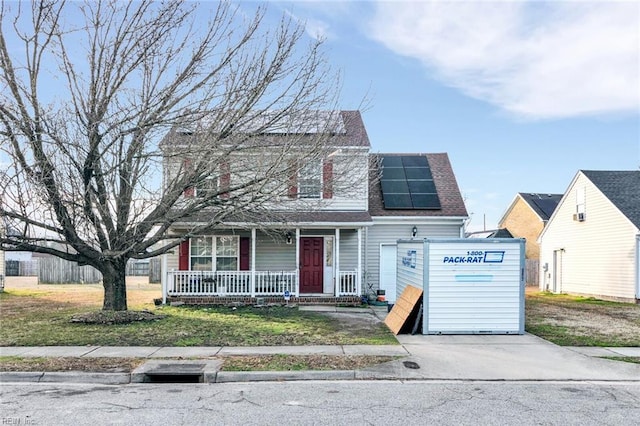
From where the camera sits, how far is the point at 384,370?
25.0 feet

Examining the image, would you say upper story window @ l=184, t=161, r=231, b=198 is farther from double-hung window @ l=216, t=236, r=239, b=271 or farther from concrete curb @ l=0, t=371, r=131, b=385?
concrete curb @ l=0, t=371, r=131, b=385

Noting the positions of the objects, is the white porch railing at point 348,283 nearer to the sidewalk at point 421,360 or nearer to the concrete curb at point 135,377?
the sidewalk at point 421,360

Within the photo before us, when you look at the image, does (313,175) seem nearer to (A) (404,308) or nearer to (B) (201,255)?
(A) (404,308)

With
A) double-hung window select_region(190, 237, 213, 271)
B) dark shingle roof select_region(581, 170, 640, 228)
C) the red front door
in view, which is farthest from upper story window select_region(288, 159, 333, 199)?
dark shingle roof select_region(581, 170, 640, 228)

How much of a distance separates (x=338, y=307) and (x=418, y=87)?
754 centimetres

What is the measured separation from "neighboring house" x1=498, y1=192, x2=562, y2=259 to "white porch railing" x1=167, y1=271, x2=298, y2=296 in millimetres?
21719

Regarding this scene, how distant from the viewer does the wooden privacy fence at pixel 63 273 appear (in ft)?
94.1

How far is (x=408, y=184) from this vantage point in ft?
63.3

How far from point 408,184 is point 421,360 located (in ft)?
38.4

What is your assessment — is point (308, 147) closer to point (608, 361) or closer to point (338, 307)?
point (338, 307)

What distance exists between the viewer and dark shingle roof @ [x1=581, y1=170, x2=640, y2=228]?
2055 cm

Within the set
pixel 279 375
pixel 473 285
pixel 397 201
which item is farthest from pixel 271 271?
pixel 279 375

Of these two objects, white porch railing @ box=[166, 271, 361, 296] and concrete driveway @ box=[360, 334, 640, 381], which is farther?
white porch railing @ box=[166, 271, 361, 296]

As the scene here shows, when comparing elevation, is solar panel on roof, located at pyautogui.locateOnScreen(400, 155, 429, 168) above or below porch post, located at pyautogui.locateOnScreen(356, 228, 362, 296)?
above
